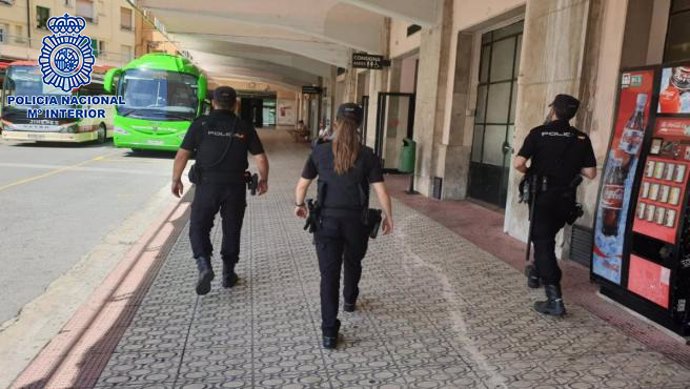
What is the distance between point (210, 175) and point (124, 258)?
195 cm

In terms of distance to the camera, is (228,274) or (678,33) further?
(678,33)

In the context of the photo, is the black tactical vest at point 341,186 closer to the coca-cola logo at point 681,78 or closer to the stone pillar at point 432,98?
the coca-cola logo at point 681,78

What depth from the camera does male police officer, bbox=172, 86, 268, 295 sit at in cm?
457

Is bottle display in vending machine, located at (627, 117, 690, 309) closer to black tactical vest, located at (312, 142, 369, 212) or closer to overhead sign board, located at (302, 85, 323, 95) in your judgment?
black tactical vest, located at (312, 142, 369, 212)

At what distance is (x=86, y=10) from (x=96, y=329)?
156 ft

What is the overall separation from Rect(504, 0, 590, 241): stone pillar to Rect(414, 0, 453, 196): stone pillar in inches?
130

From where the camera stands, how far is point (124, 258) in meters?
5.84

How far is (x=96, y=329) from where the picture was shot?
3945 millimetres

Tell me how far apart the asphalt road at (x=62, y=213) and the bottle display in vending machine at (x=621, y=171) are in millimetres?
4729

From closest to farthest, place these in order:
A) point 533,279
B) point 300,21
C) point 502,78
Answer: point 533,279
point 502,78
point 300,21

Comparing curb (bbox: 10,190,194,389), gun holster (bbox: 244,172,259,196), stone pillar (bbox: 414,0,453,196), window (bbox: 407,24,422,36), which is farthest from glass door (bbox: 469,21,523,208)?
curb (bbox: 10,190,194,389)

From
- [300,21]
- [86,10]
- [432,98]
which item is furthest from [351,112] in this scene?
[86,10]

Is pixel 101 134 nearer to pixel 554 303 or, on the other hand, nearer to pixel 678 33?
pixel 678 33
